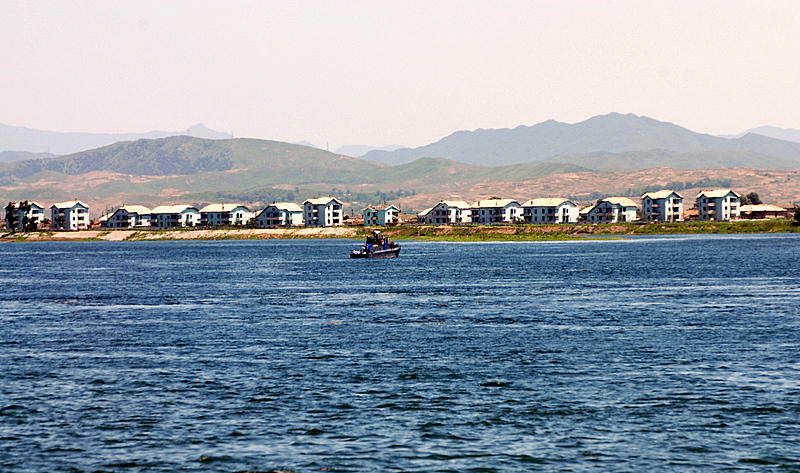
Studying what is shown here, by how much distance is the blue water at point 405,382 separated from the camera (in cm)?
2692

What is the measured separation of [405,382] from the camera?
3809 centimetres

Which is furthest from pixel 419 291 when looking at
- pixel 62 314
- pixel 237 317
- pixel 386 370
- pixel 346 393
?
pixel 346 393

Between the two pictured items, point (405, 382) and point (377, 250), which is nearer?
point (405, 382)

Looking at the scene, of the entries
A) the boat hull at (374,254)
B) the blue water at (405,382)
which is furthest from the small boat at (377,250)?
the blue water at (405,382)

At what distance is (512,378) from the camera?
128ft

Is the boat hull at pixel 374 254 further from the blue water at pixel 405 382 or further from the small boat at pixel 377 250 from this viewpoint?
the blue water at pixel 405 382

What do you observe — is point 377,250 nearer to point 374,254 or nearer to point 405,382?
point 374,254

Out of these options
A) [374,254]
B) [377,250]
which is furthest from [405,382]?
[377,250]

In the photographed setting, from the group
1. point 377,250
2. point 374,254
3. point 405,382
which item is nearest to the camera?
point 405,382

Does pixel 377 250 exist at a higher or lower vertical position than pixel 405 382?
higher

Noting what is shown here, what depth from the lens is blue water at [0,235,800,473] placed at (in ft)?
88.3

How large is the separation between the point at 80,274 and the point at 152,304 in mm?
51289

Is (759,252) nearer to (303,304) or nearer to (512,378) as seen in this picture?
(303,304)

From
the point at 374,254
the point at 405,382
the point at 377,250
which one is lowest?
the point at 405,382
